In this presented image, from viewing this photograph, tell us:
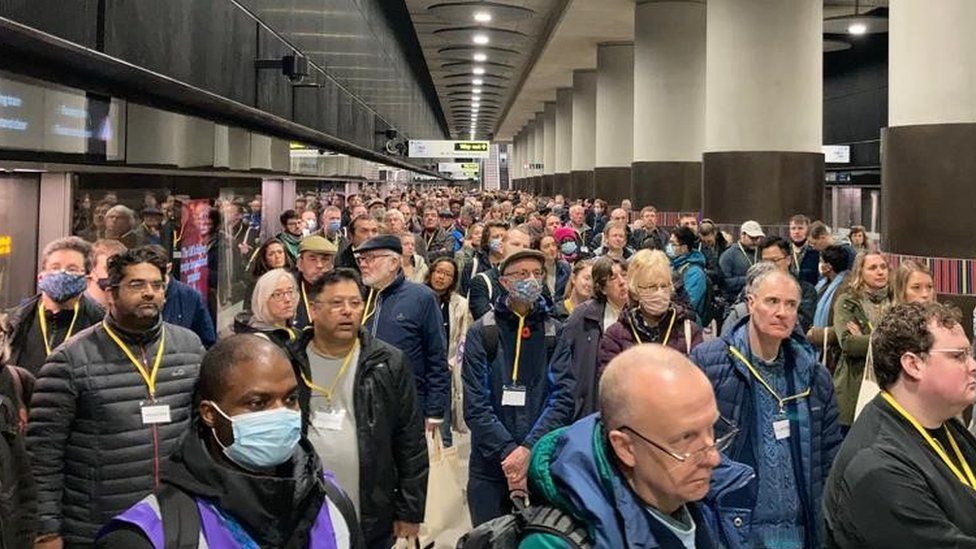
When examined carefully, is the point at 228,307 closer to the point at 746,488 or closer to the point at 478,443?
the point at 478,443

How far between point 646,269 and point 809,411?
4.35 feet

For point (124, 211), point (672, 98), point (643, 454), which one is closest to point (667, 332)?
point (643, 454)

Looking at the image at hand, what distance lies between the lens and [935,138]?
781cm

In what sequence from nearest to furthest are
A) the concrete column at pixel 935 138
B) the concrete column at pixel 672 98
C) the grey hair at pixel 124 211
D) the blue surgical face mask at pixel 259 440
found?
the blue surgical face mask at pixel 259 440, the grey hair at pixel 124 211, the concrete column at pixel 935 138, the concrete column at pixel 672 98

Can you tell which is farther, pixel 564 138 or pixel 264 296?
pixel 564 138

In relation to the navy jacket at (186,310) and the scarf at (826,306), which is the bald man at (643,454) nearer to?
the navy jacket at (186,310)

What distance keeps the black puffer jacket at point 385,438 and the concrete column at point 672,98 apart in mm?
16028

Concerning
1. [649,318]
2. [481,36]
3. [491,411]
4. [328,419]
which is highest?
[481,36]

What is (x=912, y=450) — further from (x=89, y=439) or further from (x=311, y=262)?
(x=311, y=262)

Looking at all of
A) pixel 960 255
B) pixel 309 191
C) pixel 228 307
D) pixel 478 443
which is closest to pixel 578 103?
pixel 309 191

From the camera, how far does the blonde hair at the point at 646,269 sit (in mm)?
4953

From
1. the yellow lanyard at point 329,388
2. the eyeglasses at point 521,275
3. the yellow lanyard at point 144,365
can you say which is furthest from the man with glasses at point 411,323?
the yellow lanyard at point 144,365

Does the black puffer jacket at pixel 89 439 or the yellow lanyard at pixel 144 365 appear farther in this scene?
the yellow lanyard at pixel 144 365

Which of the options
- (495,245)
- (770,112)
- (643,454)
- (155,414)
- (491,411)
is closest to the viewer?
(643,454)
